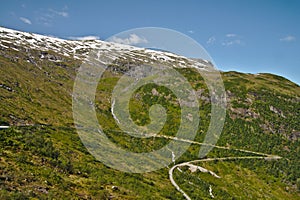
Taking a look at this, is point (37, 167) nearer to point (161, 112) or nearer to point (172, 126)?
point (172, 126)

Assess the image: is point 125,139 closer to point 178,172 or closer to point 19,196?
point 178,172

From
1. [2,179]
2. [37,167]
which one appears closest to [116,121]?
[37,167]

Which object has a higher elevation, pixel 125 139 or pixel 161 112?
pixel 161 112

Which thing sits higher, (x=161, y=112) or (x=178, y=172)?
(x=161, y=112)

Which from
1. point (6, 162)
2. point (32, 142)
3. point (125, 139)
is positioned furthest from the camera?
point (125, 139)

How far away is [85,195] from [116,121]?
126 m

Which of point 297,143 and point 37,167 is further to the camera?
point 297,143

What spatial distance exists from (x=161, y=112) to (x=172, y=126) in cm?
1858

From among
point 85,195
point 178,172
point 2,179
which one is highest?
point 2,179

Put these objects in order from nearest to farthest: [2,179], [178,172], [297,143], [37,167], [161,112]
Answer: [2,179], [37,167], [178,172], [297,143], [161,112]

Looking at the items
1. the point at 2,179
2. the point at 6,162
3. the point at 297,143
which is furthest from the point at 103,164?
the point at 297,143

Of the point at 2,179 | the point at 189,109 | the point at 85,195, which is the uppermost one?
the point at 189,109

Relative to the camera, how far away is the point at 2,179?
146 ft

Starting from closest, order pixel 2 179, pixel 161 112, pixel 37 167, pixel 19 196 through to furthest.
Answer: pixel 19 196 < pixel 2 179 < pixel 37 167 < pixel 161 112
